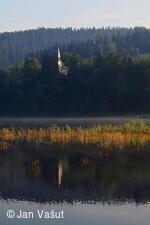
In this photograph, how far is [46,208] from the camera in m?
26.3

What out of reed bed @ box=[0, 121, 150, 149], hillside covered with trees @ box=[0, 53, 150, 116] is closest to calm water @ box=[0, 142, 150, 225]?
reed bed @ box=[0, 121, 150, 149]

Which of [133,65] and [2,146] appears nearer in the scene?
[2,146]

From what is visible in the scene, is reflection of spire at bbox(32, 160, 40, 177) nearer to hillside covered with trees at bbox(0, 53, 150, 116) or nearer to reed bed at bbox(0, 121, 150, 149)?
reed bed at bbox(0, 121, 150, 149)

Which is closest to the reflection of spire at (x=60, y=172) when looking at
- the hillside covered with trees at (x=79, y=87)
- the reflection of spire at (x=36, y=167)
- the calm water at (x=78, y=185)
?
the calm water at (x=78, y=185)

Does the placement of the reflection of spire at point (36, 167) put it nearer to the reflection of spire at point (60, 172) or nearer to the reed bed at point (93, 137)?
the reflection of spire at point (60, 172)

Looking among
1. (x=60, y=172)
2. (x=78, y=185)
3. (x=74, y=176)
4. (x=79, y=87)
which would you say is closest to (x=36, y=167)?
(x=60, y=172)

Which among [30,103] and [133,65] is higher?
[133,65]

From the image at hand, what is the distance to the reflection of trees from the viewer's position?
1136 inches

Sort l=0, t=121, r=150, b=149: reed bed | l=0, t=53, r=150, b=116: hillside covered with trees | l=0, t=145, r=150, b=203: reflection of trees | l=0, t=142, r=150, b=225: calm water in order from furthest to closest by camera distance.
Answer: l=0, t=53, r=150, b=116: hillside covered with trees → l=0, t=121, r=150, b=149: reed bed → l=0, t=145, r=150, b=203: reflection of trees → l=0, t=142, r=150, b=225: calm water

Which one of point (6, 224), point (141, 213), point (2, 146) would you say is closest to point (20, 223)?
point (6, 224)

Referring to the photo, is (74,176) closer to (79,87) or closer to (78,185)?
(78,185)

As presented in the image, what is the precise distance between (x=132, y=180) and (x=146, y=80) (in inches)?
3391

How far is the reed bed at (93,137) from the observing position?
1878 inches

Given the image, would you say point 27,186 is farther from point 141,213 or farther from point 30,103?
point 30,103
